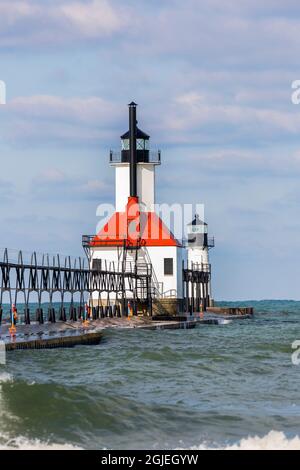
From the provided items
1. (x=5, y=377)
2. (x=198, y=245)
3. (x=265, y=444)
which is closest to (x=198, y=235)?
(x=198, y=245)

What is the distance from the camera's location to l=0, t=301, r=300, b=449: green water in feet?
74.7

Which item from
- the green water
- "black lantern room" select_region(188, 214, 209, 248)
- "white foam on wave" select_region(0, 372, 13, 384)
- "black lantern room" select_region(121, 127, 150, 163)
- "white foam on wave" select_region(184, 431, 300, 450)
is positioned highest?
"black lantern room" select_region(121, 127, 150, 163)

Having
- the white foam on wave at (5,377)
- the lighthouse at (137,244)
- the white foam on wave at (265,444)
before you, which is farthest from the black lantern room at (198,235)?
the white foam on wave at (265,444)

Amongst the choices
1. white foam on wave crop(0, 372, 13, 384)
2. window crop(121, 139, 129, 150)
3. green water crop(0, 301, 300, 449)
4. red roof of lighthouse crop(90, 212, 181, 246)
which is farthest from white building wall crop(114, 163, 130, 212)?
white foam on wave crop(0, 372, 13, 384)

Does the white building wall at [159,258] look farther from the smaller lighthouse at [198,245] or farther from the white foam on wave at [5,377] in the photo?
the white foam on wave at [5,377]

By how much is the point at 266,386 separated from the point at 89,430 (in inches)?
347

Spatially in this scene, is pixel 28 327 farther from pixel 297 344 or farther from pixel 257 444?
pixel 257 444

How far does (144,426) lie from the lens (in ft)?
77.9

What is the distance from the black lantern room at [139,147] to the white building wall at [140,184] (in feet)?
1.80

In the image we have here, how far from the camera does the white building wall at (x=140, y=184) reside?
254ft

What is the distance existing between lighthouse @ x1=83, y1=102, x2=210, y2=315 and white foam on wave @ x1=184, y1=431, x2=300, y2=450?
4874 cm

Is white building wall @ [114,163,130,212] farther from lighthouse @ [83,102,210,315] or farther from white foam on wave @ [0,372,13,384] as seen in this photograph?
white foam on wave @ [0,372,13,384]

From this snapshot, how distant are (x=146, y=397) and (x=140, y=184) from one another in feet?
164

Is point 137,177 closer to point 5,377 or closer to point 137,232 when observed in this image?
point 137,232
